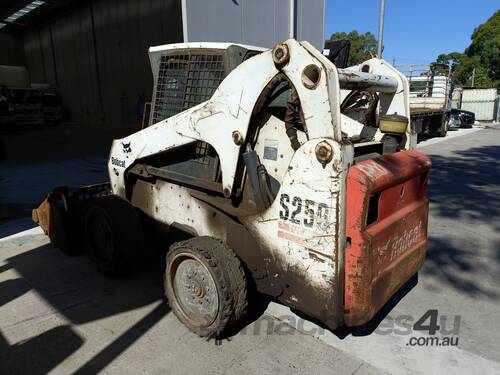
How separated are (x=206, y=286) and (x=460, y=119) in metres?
23.1

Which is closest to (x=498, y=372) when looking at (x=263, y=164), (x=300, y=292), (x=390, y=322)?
(x=390, y=322)

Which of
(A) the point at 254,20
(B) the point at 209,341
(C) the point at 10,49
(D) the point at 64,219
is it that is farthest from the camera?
(C) the point at 10,49

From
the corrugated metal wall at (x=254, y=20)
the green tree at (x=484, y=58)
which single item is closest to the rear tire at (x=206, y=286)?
the corrugated metal wall at (x=254, y=20)

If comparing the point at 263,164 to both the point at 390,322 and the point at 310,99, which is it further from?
the point at 390,322

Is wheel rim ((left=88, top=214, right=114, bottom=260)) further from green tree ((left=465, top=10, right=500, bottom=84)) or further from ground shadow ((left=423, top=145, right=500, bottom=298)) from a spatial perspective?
green tree ((left=465, top=10, right=500, bottom=84))

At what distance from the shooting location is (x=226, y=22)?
12062 millimetres

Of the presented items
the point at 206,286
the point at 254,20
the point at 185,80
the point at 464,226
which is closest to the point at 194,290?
the point at 206,286

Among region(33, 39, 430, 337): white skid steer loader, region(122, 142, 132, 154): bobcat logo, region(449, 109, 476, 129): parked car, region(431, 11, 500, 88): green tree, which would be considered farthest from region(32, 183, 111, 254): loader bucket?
region(431, 11, 500, 88): green tree

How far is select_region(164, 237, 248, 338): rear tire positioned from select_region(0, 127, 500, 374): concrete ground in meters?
0.16

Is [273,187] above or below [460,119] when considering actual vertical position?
above

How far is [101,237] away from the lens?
156 inches

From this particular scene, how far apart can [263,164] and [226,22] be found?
1049 centimetres

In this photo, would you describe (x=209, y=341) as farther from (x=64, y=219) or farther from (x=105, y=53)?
(x=105, y=53)

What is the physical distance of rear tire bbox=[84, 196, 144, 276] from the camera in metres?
3.65
